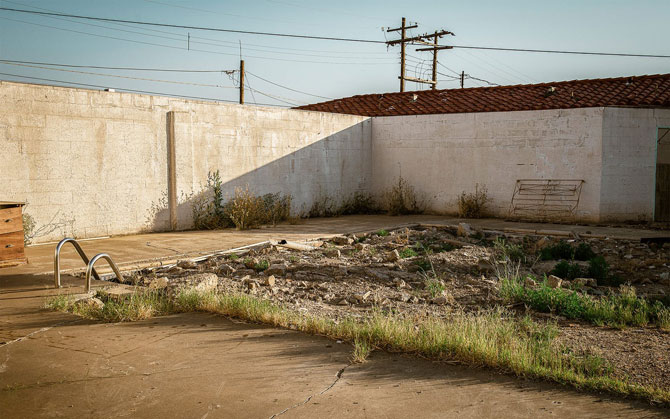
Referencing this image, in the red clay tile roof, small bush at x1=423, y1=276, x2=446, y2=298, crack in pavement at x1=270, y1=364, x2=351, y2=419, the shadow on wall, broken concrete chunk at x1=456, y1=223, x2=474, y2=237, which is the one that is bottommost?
crack in pavement at x1=270, y1=364, x2=351, y2=419

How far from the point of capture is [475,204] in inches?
630

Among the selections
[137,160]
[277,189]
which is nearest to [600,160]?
[277,189]

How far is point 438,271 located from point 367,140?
9.47m

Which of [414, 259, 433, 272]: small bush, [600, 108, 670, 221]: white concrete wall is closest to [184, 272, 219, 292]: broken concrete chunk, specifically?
[414, 259, 433, 272]: small bush

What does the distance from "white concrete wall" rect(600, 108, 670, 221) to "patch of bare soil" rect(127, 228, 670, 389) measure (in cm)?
281

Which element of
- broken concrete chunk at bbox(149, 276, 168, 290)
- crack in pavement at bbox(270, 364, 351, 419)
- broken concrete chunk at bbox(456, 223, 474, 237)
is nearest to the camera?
crack in pavement at bbox(270, 364, 351, 419)

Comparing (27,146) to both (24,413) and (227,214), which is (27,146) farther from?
(24,413)

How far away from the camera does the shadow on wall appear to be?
42.6ft

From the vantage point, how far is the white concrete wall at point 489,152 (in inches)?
571

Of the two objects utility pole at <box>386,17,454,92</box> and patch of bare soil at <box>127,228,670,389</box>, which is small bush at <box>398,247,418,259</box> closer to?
patch of bare soil at <box>127,228,670,389</box>

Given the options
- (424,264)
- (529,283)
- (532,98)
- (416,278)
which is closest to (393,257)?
(424,264)

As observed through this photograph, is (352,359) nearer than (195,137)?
Yes

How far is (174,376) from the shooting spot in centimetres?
440

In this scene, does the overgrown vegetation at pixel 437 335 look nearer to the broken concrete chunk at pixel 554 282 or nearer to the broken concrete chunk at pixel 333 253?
the broken concrete chunk at pixel 554 282
